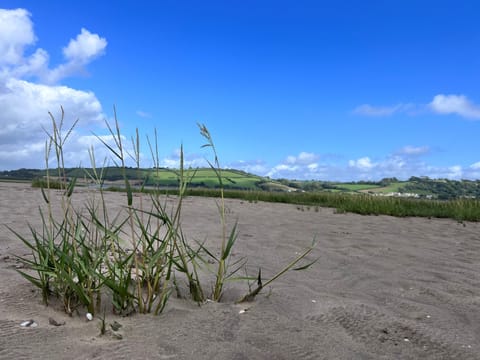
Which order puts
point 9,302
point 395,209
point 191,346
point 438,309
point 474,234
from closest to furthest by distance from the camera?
1. point 191,346
2. point 9,302
3. point 438,309
4. point 474,234
5. point 395,209

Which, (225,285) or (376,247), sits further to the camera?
(376,247)

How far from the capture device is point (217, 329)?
2.06 meters

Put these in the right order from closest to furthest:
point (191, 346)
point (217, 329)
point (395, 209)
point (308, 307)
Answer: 1. point (191, 346)
2. point (217, 329)
3. point (308, 307)
4. point (395, 209)

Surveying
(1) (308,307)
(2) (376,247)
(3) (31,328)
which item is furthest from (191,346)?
(2) (376,247)

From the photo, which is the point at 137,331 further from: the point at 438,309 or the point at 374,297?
the point at 438,309

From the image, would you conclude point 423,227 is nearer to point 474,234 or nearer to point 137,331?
point 474,234

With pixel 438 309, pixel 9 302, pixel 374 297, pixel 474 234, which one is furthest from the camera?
pixel 474 234

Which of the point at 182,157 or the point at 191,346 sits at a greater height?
the point at 182,157

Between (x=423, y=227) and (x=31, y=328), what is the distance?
345 inches

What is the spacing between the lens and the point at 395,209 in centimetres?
1165

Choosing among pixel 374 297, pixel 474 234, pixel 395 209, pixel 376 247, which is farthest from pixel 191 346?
pixel 395 209

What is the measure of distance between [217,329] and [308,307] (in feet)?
2.68

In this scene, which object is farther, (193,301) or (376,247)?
(376,247)

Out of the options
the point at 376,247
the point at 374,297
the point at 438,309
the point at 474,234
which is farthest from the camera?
the point at 474,234
